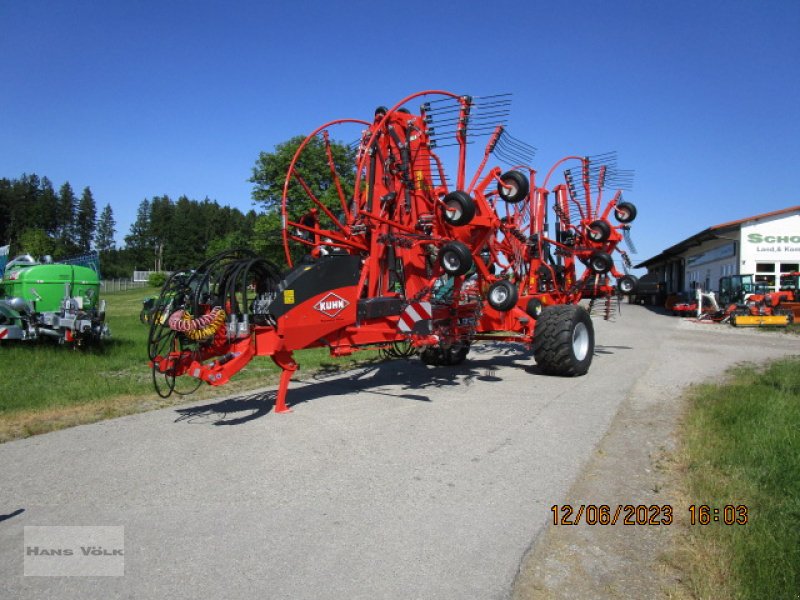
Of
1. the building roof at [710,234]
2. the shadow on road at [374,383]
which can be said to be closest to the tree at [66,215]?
the building roof at [710,234]

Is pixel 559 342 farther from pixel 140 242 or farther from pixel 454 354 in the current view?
pixel 140 242

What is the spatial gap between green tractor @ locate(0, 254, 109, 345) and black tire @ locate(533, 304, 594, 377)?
833cm

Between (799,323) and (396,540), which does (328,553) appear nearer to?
(396,540)

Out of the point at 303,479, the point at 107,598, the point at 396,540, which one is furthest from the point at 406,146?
the point at 107,598

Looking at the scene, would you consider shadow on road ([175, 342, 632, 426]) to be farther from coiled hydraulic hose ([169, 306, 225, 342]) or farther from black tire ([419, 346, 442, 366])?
coiled hydraulic hose ([169, 306, 225, 342])

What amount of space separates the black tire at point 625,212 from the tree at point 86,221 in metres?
112

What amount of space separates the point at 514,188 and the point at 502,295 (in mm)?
1719

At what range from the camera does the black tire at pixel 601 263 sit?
1213cm

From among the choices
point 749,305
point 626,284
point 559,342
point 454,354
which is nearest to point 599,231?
point 626,284

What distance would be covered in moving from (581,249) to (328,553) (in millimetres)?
10338

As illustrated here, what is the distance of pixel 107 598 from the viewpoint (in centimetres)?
301

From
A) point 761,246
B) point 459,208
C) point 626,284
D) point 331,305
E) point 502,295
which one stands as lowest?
point 331,305

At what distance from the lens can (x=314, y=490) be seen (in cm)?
451

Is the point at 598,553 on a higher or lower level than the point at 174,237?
lower
